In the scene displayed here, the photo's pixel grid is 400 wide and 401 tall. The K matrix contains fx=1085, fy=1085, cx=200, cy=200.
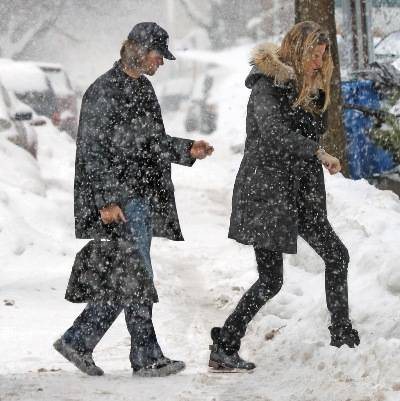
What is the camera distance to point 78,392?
4.99 m

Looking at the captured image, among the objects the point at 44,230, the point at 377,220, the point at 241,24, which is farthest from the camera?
the point at 241,24

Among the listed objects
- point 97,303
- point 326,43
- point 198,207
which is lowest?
point 198,207

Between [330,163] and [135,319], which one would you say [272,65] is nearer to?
[330,163]

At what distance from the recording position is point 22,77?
17.0 meters

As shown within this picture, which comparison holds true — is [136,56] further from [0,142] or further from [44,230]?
[0,142]

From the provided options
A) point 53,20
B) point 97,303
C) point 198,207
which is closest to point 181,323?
point 97,303

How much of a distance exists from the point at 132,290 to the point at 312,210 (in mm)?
960

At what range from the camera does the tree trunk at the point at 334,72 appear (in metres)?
10.3

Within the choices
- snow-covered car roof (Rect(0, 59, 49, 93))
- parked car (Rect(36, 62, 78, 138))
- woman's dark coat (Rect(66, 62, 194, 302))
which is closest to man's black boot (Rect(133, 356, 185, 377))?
woman's dark coat (Rect(66, 62, 194, 302))

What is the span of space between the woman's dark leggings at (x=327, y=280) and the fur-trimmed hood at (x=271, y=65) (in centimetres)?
74

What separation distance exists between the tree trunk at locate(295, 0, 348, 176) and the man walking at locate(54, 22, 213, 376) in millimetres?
5252

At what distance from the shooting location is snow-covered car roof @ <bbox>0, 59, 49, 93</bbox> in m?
16.7

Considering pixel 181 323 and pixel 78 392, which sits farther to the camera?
pixel 181 323

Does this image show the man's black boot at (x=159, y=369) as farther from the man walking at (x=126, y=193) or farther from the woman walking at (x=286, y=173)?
the woman walking at (x=286, y=173)
